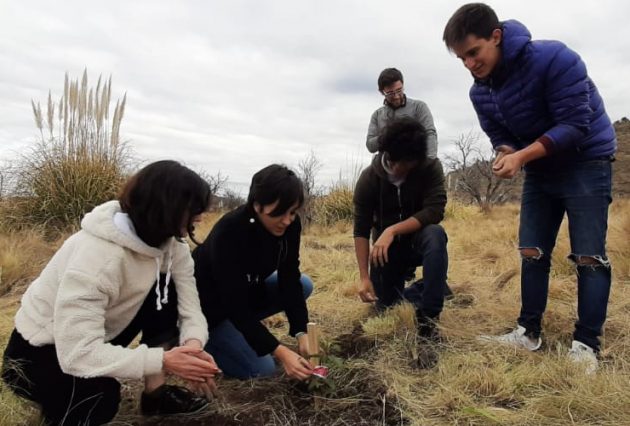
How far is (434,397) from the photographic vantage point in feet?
6.86

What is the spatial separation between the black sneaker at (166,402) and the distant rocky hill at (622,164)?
57.9 ft

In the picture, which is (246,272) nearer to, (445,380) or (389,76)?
(445,380)

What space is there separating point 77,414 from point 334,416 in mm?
904

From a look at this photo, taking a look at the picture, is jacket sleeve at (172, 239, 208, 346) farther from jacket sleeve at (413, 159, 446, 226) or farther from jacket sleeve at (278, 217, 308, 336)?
jacket sleeve at (413, 159, 446, 226)

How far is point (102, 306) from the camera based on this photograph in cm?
171

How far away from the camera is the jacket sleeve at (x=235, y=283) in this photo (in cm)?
218

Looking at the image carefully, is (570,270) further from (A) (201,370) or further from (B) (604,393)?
(A) (201,370)

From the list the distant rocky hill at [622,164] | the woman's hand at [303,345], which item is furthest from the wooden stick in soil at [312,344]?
the distant rocky hill at [622,164]

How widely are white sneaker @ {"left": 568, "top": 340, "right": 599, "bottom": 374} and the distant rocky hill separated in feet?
54.2

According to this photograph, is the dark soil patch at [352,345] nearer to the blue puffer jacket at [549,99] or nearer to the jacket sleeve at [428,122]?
the blue puffer jacket at [549,99]

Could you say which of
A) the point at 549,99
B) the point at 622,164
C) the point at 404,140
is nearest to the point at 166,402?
the point at 404,140

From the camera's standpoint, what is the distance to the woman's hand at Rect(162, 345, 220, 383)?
172cm

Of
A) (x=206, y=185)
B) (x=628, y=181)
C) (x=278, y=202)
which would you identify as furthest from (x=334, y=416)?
(x=628, y=181)

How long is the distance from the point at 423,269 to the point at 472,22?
46.8 inches
